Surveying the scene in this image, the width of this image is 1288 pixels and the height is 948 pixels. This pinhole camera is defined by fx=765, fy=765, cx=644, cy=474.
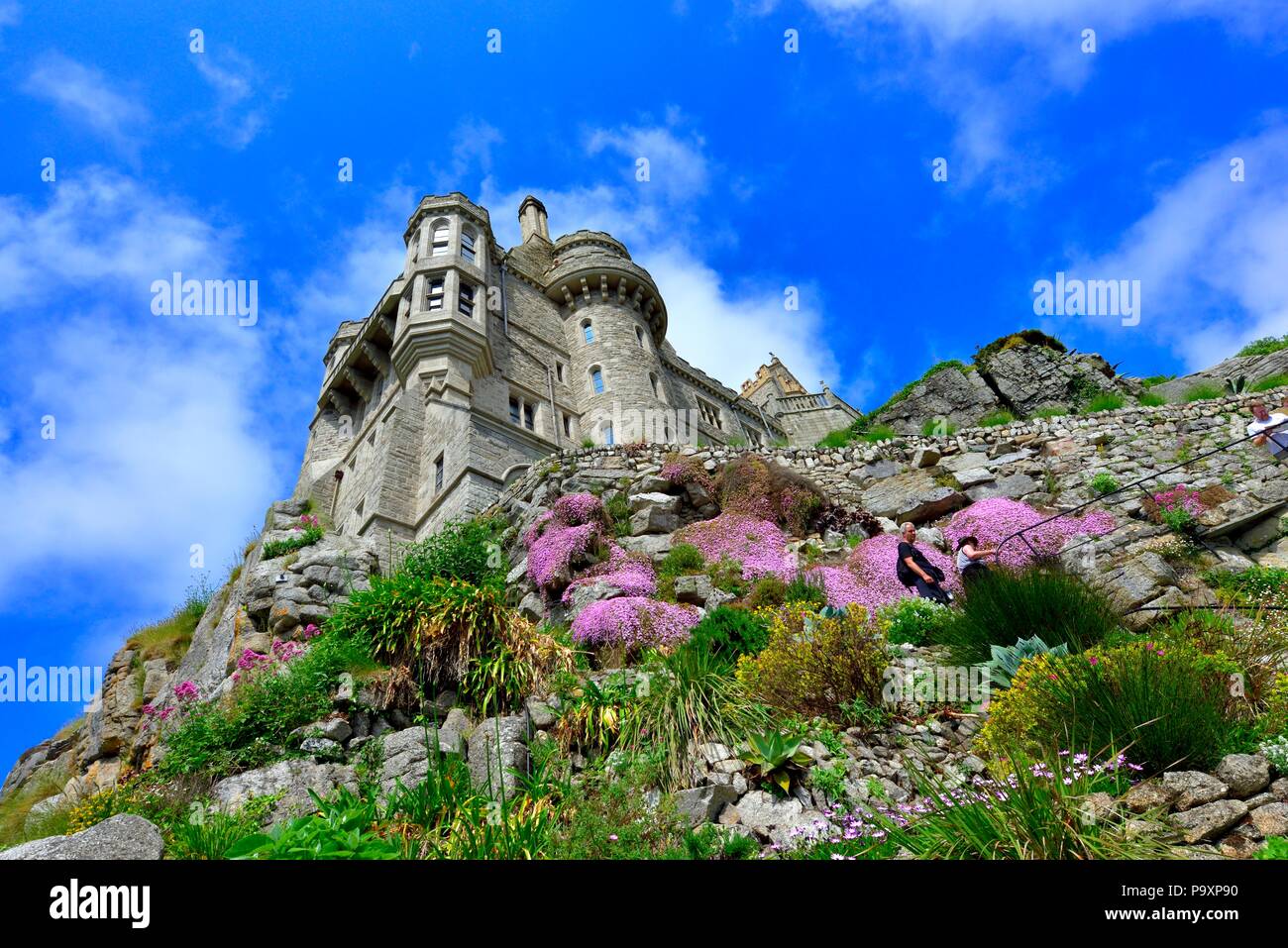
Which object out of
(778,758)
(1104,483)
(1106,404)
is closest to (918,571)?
(778,758)

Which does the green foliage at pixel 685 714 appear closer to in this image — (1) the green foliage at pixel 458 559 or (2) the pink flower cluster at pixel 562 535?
(2) the pink flower cluster at pixel 562 535

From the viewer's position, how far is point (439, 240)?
107 ft

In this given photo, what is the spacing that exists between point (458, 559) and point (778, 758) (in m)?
9.12

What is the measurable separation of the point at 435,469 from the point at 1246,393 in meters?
21.1

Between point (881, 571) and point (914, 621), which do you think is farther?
point (881, 571)

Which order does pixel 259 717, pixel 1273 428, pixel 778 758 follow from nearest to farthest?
1. pixel 778 758
2. pixel 259 717
3. pixel 1273 428

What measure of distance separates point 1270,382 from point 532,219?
118ft

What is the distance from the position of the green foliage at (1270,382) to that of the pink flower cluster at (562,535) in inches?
615

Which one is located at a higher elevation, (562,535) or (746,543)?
(562,535)

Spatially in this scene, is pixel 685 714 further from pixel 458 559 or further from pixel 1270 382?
pixel 1270 382

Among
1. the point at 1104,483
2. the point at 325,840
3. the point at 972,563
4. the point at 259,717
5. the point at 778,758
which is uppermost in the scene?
the point at 1104,483
